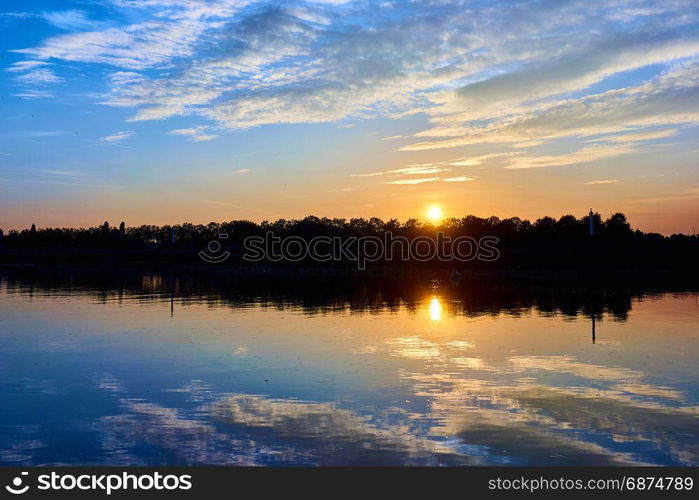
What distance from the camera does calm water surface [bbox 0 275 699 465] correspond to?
14.8 metres

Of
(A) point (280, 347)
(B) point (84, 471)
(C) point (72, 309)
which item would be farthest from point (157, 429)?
(C) point (72, 309)

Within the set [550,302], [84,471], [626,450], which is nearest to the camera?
[84,471]

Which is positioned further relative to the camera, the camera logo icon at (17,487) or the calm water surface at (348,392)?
the calm water surface at (348,392)

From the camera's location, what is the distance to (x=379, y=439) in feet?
51.1

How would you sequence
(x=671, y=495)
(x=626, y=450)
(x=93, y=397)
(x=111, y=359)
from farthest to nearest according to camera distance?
(x=111, y=359), (x=93, y=397), (x=626, y=450), (x=671, y=495)

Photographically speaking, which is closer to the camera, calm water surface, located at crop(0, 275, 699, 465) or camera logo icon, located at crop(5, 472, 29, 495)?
camera logo icon, located at crop(5, 472, 29, 495)

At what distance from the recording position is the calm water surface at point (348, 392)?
14758 mm

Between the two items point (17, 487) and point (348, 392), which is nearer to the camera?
point (17, 487)

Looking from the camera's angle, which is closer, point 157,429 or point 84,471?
point 84,471

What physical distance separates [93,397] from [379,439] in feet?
34.0

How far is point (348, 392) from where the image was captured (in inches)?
824

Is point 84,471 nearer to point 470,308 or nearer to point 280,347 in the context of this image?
point 280,347

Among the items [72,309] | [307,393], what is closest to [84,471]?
[307,393]

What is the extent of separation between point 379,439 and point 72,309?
43735 millimetres
